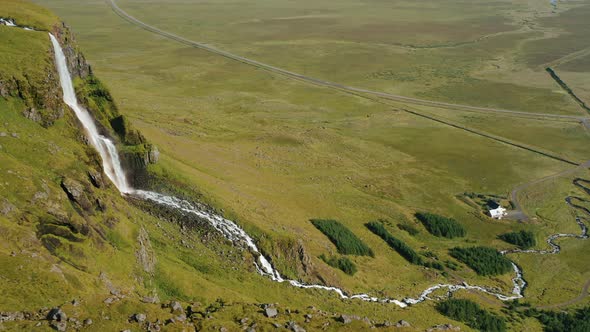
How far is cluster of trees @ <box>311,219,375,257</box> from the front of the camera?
257 ft

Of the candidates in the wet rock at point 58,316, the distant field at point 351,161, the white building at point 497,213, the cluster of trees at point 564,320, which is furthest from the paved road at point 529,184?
the wet rock at point 58,316

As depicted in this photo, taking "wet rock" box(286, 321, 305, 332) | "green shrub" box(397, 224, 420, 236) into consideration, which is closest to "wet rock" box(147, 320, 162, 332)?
"wet rock" box(286, 321, 305, 332)

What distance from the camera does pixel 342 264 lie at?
73125 mm

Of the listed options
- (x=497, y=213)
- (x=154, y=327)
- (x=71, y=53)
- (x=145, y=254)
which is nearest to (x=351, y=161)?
(x=497, y=213)

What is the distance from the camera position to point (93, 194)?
53.9 m

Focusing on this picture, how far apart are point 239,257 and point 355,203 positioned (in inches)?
1669

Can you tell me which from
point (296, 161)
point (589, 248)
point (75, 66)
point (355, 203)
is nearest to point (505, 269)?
point (589, 248)

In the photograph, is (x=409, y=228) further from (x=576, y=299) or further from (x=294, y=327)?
(x=294, y=327)

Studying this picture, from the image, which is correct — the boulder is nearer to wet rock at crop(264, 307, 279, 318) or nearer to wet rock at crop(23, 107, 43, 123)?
wet rock at crop(264, 307, 279, 318)

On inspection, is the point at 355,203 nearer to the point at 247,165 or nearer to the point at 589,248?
the point at 247,165

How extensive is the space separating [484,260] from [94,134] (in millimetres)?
65503

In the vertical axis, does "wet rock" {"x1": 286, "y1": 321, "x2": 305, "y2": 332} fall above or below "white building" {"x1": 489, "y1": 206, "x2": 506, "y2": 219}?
above

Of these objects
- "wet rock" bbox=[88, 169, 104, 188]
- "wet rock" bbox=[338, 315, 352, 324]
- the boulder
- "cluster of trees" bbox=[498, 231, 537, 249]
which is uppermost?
"wet rock" bbox=[88, 169, 104, 188]

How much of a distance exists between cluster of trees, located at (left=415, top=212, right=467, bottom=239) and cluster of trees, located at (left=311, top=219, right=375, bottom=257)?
814 inches
